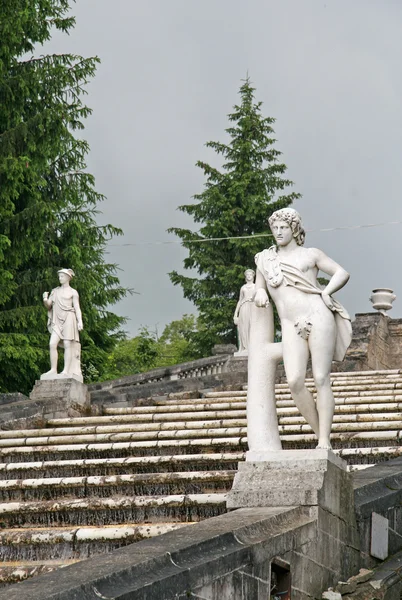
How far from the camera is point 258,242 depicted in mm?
37594

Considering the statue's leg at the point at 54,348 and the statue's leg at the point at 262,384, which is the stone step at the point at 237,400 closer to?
the statue's leg at the point at 54,348

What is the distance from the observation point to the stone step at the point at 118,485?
1094 centimetres

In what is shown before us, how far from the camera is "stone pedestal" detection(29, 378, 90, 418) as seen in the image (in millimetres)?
16562

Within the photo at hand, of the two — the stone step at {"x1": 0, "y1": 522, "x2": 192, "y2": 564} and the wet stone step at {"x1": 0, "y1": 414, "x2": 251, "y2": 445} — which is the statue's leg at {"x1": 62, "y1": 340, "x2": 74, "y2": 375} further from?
the stone step at {"x1": 0, "y1": 522, "x2": 192, "y2": 564}

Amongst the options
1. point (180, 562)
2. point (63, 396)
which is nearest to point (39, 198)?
point (63, 396)

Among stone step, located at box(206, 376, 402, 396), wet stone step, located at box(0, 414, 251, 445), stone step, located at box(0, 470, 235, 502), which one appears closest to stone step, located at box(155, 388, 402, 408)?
stone step, located at box(206, 376, 402, 396)

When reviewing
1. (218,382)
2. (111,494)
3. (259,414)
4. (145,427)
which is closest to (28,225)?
(218,382)

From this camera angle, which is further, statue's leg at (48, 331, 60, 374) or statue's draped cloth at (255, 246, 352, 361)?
statue's leg at (48, 331, 60, 374)

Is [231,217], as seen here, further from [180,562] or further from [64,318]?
[180,562]

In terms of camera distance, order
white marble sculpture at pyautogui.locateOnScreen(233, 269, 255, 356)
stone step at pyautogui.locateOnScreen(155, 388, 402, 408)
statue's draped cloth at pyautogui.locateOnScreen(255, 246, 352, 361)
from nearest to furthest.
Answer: statue's draped cloth at pyautogui.locateOnScreen(255, 246, 352, 361) → stone step at pyautogui.locateOnScreen(155, 388, 402, 408) → white marble sculpture at pyautogui.locateOnScreen(233, 269, 255, 356)

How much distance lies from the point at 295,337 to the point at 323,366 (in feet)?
0.90

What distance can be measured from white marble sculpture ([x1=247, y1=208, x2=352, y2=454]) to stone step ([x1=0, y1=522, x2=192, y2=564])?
163cm

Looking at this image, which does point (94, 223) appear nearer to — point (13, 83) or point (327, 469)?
point (13, 83)

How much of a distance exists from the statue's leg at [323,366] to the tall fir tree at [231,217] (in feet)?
94.2
